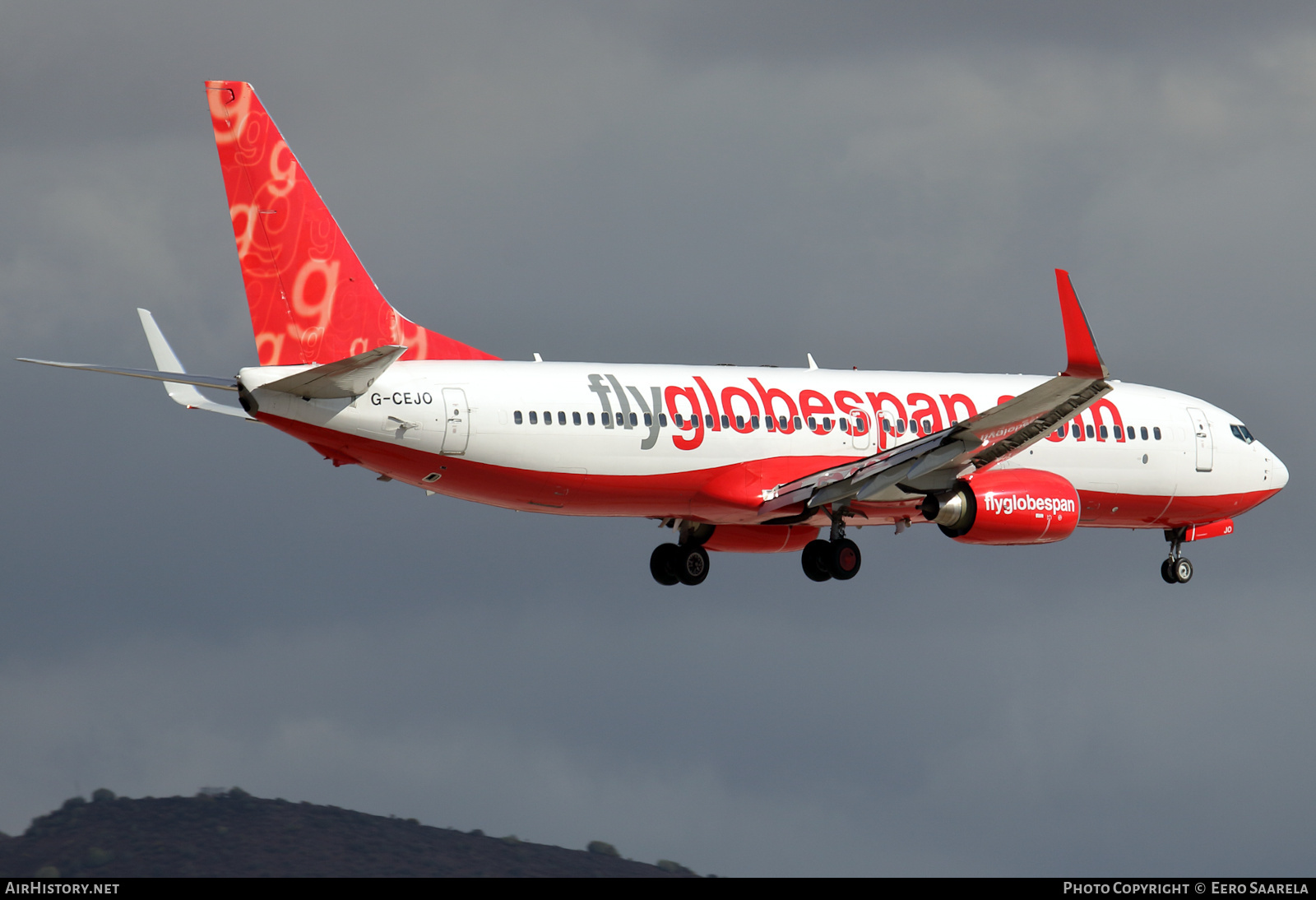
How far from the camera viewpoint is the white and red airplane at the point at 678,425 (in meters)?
33.2

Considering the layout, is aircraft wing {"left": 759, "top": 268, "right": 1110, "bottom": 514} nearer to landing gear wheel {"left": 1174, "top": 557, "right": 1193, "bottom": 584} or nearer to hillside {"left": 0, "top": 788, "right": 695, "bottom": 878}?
landing gear wheel {"left": 1174, "top": 557, "right": 1193, "bottom": 584}

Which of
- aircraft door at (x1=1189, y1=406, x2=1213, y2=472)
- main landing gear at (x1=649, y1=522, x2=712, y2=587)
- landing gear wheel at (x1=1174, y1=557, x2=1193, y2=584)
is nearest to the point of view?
main landing gear at (x1=649, y1=522, x2=712, y2=587)

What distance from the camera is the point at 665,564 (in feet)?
142

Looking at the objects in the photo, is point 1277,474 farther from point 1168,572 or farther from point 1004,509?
point 1004,509

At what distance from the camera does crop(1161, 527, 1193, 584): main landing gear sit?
150ft

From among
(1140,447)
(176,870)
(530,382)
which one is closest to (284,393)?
(530,382)

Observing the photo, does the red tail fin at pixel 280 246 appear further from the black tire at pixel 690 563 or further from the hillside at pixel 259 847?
the hillside at pixel 259 847

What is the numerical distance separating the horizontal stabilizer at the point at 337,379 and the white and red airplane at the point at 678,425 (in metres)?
0.05

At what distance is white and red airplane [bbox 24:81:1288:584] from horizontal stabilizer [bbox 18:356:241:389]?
2.3 inches

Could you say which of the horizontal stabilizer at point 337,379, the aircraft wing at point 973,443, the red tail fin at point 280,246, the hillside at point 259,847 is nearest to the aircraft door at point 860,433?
the aircraft wing at point 973,443

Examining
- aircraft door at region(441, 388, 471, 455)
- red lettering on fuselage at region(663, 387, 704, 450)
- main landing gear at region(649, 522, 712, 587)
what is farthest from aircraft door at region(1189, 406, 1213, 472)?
aircraft door at region(441, 388, 471, 455)
